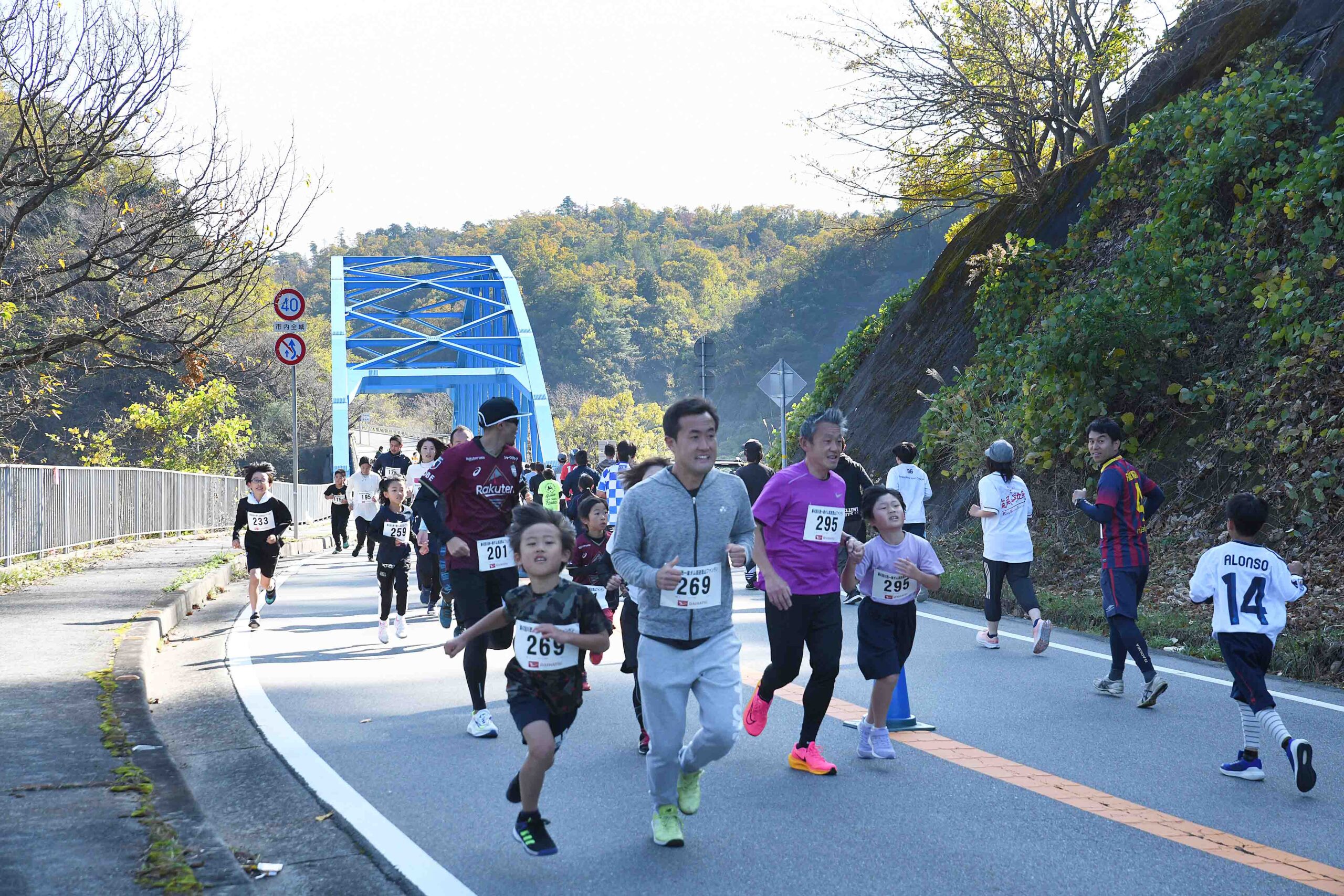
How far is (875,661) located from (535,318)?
97895 mm

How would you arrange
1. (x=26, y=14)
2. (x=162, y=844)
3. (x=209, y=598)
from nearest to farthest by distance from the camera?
1. (x=162, y=844)
2. (x=26, y=14)
3. (x=209, y=598)

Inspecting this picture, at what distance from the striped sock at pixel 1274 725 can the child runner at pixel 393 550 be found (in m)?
7.04

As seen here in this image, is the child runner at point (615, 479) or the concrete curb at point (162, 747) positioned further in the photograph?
the child runner at point (615, 479)

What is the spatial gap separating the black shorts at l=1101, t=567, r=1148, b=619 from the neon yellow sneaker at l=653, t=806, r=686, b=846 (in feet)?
13.1

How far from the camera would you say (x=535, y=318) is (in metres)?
103

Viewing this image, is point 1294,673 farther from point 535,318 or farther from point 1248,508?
point 535,318

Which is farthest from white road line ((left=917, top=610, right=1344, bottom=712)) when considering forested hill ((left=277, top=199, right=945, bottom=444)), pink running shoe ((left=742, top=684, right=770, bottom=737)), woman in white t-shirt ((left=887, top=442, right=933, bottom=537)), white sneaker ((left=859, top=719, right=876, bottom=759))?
forested hill ((left=277, top=199, right=945, bottom=444))

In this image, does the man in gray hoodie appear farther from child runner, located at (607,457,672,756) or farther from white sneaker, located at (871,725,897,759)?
white sneaker, located at (871,725,897,759)

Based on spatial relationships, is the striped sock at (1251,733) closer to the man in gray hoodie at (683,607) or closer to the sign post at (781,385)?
the man in gray hoodie at (683,607)

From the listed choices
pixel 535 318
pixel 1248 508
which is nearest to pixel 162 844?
pixel 1248 508

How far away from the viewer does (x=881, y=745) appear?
6.39 meters

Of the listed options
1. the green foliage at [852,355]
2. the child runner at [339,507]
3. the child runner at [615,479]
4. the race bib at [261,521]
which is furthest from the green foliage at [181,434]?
the race bib at [261,521]

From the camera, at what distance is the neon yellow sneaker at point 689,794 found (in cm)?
509

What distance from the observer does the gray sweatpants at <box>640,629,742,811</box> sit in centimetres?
487
